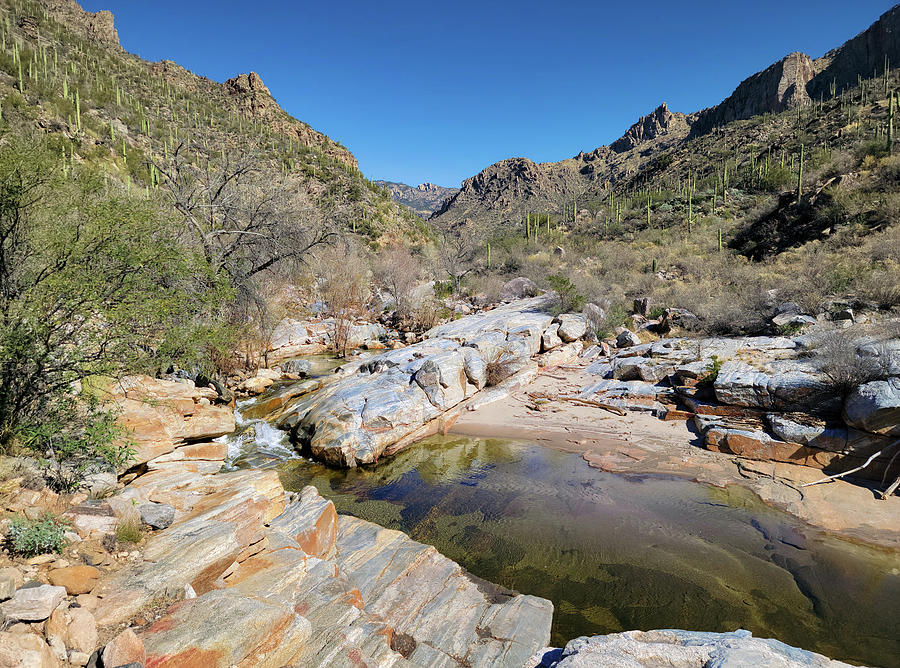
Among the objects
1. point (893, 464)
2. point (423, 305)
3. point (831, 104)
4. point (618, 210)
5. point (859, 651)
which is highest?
point (831, 104)

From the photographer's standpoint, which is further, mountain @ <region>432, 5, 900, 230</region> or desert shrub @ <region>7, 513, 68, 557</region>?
mountain @ <region>432, 5, 900, 230</region>

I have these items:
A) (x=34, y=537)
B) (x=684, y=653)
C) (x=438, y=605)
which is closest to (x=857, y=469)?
(x=684, y=653)

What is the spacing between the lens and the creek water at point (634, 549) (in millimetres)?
4859

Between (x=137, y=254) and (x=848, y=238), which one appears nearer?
(x=137, y=254)

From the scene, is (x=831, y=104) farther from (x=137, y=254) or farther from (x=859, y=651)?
(x=137, y=254)

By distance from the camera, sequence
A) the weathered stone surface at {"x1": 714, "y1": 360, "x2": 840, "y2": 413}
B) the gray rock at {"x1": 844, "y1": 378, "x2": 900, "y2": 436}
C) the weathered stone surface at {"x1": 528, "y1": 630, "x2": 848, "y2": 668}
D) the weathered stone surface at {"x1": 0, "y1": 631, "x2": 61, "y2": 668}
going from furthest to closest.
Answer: the weathered stone surface at {"x1": 714, "y1": 360, "x2": 840, "y2": 413}
the gray rock at {"x1": 844, "y1": 378, "x2": 900, "y2": 436}
the weathered stone surface at {"x1": 528, "y1": 630, "x2": 848, "y2": 668}
the weathered stone surface at {"x1": 0, "y1": 631, "x2": 61, "y2": 668}

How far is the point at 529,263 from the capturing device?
31.0m

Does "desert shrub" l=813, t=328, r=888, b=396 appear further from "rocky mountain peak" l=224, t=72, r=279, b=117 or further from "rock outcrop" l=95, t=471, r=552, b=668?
"rocky mountain peak" l=224, t=72, r=279, b=117

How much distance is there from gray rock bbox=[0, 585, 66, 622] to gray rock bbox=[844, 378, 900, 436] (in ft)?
38.3

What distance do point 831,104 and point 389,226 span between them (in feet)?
158

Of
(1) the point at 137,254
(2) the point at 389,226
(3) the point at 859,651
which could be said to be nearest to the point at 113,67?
(2) the point at 389,226

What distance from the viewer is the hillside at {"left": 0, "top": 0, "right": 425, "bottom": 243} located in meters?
23.7

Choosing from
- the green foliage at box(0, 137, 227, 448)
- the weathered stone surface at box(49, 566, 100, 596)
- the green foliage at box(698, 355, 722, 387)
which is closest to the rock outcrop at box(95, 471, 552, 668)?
the weathered stone surface at box(49, 566, 100, 596)

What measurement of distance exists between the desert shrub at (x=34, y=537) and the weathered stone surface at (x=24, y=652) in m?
1.17
